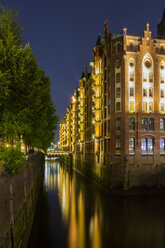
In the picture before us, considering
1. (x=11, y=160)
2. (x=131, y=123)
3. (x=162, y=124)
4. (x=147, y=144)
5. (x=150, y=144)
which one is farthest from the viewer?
(x=162, y=124)

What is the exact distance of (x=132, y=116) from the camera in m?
42.5

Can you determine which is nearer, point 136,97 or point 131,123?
point 131,123

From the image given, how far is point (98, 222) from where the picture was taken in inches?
1125

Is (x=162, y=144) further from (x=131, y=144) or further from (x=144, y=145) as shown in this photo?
(x=131, y=144)

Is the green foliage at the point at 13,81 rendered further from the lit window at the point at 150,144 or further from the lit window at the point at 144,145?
the lit window at the point at 150,144

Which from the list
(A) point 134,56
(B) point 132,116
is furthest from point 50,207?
(A) point 134,56

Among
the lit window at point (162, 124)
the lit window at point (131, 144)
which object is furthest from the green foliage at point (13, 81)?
the lit window at point (162, 124)

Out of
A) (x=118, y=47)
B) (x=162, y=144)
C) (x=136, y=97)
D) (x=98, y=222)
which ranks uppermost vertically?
(x=118, y=47)

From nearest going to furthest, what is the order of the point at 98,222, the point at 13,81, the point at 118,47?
the point at 13,81
the point at 98,222
the point at 118,47

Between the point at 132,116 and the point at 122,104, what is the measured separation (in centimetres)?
308

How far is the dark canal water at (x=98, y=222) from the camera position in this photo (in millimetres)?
22969

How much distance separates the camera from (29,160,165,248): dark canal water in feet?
75.4

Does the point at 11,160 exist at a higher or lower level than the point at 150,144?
lower


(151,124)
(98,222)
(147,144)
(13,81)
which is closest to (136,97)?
(151,124)
